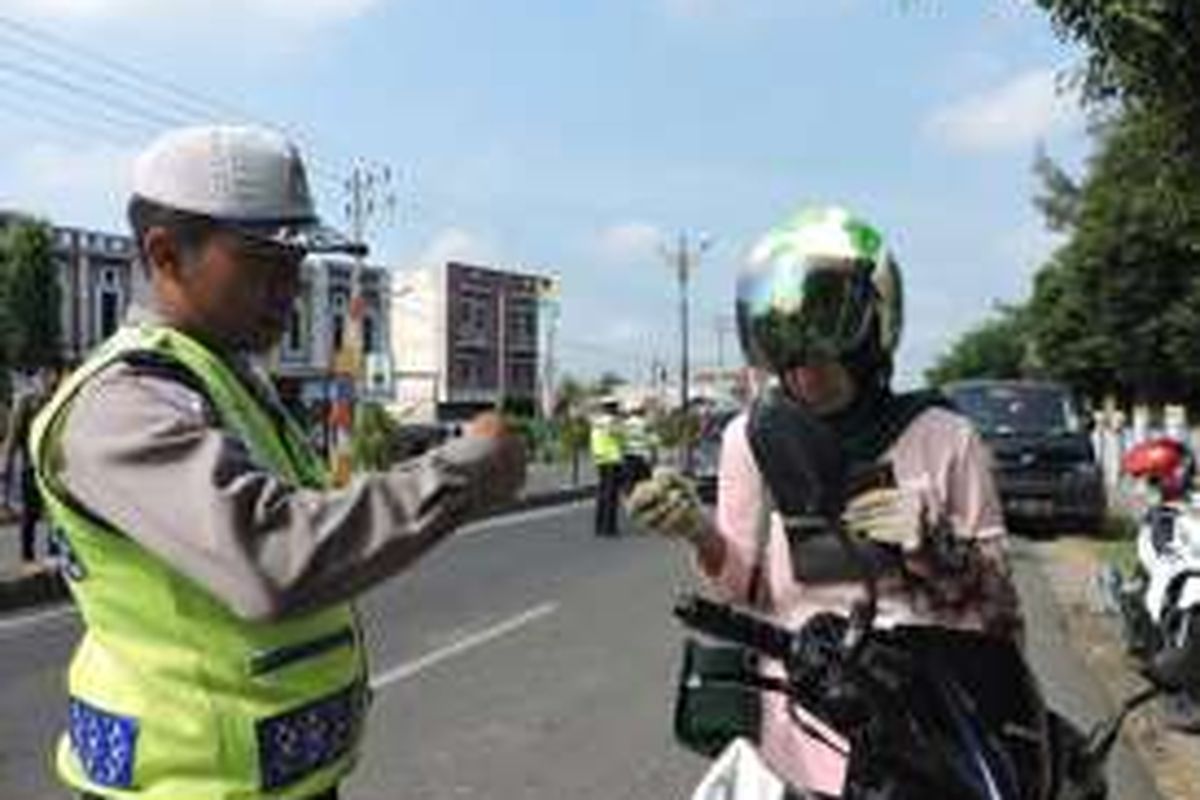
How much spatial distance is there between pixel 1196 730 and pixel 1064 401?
1967 centimetres

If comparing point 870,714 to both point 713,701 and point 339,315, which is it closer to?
point 713,701

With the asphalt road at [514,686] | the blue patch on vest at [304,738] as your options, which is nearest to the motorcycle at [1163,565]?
the asphalt road at [514,686]

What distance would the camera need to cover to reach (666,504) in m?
3.97

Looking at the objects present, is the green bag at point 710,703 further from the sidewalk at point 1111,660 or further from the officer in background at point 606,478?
the officer in background at point 606,478

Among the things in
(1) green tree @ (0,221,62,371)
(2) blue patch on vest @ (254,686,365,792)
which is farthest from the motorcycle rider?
(1) green tree @ (0,221,62,371)

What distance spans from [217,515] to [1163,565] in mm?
9197

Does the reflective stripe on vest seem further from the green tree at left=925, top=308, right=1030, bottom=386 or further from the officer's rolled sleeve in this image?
the green tree at left=925, top=308, right=1030, bottom=386

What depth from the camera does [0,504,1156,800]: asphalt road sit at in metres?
10.1

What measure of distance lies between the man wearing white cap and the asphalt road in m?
6.33

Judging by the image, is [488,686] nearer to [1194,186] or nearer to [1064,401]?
[1194,186]

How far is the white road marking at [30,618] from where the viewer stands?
17406 mm

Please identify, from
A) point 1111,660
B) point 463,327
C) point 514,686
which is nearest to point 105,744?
point 514,686

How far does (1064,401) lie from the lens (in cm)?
2931

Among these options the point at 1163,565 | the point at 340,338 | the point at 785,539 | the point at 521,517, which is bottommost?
the point at 521,517
